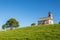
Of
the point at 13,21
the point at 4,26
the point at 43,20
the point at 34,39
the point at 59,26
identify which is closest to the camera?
the point at 34,39

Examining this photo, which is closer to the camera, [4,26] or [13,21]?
[13,21]

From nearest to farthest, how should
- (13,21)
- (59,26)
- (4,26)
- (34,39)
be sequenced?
(34,39) → (59,26) → (13,21) → (4,26)

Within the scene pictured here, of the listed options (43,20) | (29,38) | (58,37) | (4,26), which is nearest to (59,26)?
(58,37)

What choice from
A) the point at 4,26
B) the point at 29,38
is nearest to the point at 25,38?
the point at 29,38

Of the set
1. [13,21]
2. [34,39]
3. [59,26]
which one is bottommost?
[34,39]

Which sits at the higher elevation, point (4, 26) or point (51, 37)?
point (4, 26)

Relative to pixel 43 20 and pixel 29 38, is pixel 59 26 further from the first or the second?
pixel 43 20

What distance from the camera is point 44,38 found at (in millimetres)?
31750

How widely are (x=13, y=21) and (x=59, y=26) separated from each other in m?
48.0

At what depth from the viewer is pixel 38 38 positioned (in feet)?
104

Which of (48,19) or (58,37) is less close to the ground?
(48,19)

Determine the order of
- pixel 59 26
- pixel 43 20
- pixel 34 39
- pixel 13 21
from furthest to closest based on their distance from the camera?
pixel 43 20 → pixel 13 21 → pixel 59 26 → pixel 34 39

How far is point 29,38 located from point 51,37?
14.4 feet

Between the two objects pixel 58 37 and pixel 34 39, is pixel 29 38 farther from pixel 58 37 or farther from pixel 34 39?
pixel 58 37
